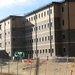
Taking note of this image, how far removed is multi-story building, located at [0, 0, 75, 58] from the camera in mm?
85938

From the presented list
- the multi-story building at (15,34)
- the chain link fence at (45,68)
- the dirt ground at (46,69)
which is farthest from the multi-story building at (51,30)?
the dirt ground at (46,69)

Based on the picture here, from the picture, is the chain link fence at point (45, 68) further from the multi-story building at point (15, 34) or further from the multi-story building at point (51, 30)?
the multi-story building at point (15, 34)

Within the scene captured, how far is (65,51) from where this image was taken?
284ft

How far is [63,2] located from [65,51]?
14.9 m

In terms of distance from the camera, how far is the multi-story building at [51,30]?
85.9m

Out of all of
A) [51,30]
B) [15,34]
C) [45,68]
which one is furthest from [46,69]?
[15,34]

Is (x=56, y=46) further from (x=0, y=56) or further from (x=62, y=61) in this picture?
(x=62, y=61)

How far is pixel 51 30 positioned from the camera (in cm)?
9100

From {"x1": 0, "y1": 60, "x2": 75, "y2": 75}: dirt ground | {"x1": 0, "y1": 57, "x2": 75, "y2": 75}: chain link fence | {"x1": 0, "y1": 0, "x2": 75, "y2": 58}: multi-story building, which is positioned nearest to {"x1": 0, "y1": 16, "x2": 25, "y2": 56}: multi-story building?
{"x1": 0, "y1": 0, "x2": 75, "y2": 58}: multi-story building

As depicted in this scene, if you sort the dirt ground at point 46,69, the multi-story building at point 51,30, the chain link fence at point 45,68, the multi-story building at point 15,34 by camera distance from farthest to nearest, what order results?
the multi-story building at point 15,34 < the multi-story building at point 51,30 < the dirt ground at point 46,69 < the chain link fence at point 45,68

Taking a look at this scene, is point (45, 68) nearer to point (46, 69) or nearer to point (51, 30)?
point (46, 69)

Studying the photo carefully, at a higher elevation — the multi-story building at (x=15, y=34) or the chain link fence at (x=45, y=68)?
the multi-story building at (x=15, y=34)

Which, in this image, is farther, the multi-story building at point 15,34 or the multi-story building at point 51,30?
the multi-story building at point 15,34

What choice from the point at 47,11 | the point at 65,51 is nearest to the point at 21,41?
the point at 47,11
